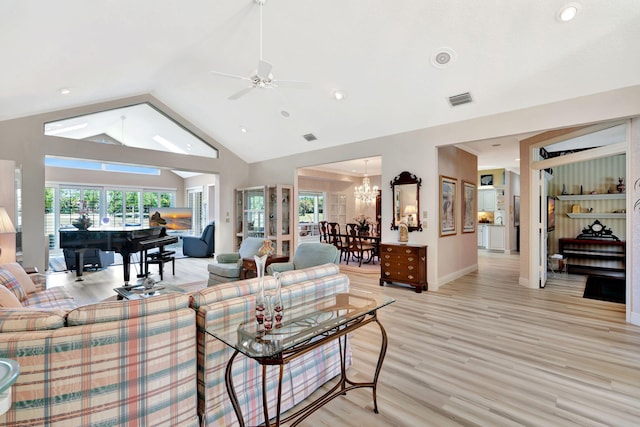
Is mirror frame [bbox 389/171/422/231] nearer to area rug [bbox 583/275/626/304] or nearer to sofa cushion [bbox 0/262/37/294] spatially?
area rug [bbox 583/275/626/304]

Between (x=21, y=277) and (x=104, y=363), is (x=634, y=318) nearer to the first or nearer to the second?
(x=104, y=363)

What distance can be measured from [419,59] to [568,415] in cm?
384

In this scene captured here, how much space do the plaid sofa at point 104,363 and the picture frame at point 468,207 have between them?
19.9 ft

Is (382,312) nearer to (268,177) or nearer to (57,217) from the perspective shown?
(268,177)

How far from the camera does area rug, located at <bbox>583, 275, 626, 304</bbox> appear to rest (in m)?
4.79

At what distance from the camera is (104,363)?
1499mm

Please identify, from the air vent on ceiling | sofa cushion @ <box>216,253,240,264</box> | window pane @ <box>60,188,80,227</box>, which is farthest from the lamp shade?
window pane @ <box>60,188,80,227</box>

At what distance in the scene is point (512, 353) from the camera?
292 centimetres

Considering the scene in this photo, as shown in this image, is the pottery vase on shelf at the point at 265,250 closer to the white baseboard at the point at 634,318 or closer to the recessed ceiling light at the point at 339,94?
the recessed ceiling light at the point at 339,94

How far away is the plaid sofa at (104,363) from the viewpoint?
1386 millimetres

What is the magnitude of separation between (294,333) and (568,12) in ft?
12.6

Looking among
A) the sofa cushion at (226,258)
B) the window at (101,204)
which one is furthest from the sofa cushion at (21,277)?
the window at (101,204)

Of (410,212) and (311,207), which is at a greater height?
(311,207)

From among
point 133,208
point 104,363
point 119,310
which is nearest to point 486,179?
point 119,310
